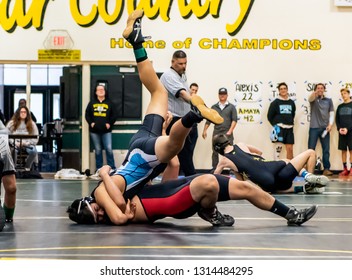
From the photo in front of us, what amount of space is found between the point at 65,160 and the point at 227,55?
12.5 feet

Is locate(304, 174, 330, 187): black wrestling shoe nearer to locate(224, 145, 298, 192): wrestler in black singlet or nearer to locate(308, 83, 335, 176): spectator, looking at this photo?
locate(224, 145, 298, 192): wrestler in black singlet

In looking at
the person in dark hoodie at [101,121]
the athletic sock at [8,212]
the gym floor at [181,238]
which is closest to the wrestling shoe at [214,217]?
the gym floor at [181,238]

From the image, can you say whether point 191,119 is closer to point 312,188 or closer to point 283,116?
point 312,188

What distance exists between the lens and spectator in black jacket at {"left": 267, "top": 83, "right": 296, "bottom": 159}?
12750 millimetres

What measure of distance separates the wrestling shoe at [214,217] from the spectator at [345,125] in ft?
27.3

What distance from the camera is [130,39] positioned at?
5.85 m

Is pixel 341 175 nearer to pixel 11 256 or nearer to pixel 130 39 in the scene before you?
pixel 130 39

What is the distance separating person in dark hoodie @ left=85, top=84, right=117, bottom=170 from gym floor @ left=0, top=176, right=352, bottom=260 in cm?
609

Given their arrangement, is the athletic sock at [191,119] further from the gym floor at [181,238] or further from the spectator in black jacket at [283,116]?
the spectator in black jacket at [283,116]

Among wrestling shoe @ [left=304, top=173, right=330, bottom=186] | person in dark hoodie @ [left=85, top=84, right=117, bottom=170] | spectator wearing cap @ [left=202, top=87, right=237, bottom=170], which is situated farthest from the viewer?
spectator wearing cap @ [left=202, top=87, right=237, bottom=170]

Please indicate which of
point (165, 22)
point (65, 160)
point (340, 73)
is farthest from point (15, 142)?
point (340, 73)

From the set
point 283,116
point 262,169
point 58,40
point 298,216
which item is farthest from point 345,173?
point 298,216

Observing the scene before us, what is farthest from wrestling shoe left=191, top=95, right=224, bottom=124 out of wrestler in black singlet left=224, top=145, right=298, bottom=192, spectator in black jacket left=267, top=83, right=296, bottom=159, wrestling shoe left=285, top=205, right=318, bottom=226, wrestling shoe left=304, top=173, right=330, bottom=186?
spectator in black jacket left=267, top=83, right=296, bottom=159

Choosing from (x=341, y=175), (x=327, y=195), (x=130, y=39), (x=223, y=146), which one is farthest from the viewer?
(x=341, y=175)
